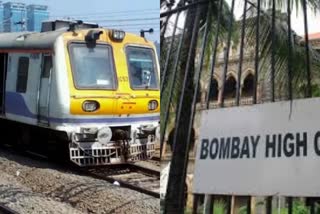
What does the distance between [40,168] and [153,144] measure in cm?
168

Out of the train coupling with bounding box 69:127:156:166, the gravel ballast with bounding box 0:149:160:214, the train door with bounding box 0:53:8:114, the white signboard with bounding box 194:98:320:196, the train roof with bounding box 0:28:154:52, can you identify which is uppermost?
the train roof with bounding box 0:28:154:52

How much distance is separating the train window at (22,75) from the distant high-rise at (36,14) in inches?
93.2

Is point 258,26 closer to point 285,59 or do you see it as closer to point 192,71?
point 285,59

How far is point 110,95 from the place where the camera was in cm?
788

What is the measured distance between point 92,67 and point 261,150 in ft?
20.6

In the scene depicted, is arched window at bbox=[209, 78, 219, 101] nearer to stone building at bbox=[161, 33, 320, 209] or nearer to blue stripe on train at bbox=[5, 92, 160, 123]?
stone building at bbox=[161, 33, 320, 209]

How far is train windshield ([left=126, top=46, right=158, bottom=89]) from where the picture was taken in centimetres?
800

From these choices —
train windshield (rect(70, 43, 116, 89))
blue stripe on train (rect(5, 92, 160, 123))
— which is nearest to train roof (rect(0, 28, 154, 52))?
train windshield (rect(70, 43, 116, 89))

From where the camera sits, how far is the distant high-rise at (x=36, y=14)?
16.6 feet

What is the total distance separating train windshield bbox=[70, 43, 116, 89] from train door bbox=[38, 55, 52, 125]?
47 centimetres

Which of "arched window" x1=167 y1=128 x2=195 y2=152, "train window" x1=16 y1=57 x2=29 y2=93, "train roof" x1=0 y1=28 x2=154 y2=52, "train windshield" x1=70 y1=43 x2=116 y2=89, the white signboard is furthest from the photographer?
"train window" x1=16 y1=57 x2=29 y2=93

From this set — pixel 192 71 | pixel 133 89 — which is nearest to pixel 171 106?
pixel 192 71

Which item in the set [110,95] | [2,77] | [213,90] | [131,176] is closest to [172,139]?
[213,90]

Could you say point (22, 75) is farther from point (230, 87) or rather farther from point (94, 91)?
point (230, 87)
